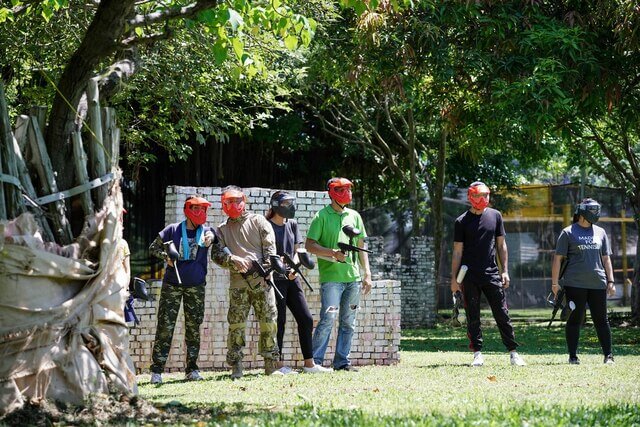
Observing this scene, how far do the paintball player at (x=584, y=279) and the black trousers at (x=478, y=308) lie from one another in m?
0.66

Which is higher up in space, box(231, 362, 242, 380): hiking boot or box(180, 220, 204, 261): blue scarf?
box(180, 220, 204, 261): blue scarf

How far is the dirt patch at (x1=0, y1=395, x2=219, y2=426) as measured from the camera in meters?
7.05

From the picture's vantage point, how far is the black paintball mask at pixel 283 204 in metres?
11.4

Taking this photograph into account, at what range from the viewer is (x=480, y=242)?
38.5 feet

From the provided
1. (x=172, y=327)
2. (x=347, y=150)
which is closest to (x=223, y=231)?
(x=172, y=327)

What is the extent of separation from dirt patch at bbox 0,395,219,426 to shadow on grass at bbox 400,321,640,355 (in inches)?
323

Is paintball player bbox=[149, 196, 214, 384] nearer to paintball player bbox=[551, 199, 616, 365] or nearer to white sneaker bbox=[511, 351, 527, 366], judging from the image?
white sneaker bbox=[511, 351, 527, 366]

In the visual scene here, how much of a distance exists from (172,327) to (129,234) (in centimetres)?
1884

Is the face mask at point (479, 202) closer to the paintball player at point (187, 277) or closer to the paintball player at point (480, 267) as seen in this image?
the paintball player at point (480, 267)

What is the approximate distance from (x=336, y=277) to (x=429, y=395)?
3.04m

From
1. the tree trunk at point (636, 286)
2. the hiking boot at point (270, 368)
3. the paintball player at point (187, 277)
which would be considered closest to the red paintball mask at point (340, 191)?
the paintball player at point (187, 277)

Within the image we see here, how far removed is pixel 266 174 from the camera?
29.7 meters

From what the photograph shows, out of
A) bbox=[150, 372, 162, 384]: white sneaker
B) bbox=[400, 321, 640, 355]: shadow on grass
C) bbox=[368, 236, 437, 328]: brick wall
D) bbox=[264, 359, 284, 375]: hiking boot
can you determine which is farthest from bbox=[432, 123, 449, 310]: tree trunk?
bbox=[150, 372, 162, 384]: white sneaker

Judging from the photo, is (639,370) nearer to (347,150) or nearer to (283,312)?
(283,312)
